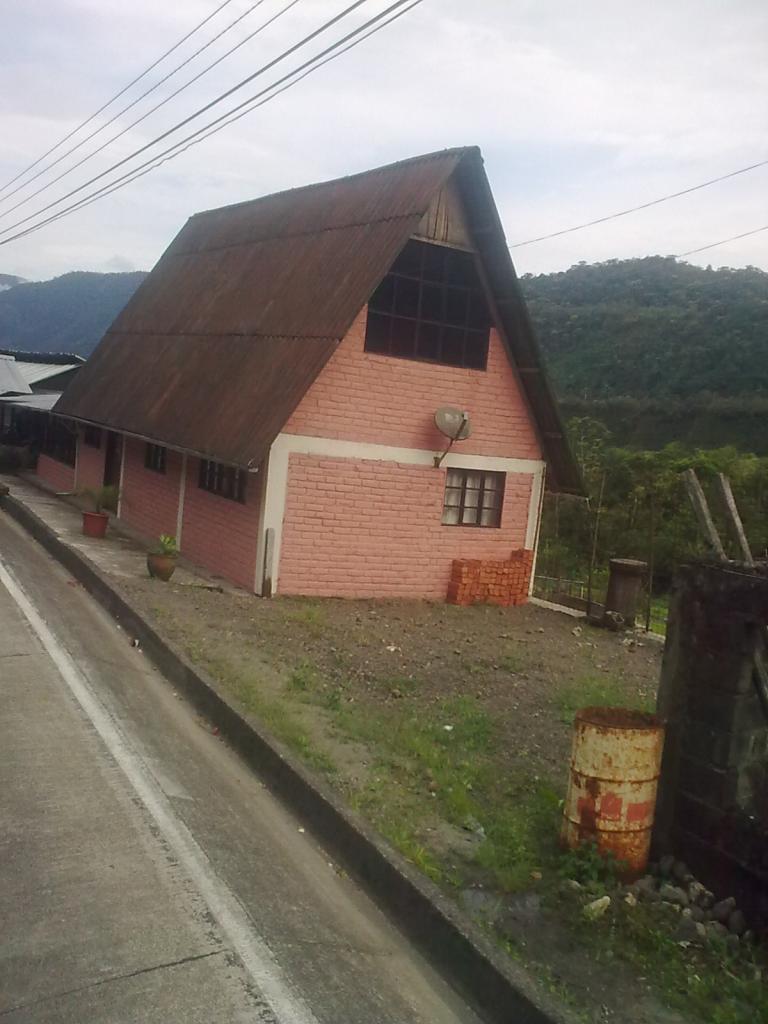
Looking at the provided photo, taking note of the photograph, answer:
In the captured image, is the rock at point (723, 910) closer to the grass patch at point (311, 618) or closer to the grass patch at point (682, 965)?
the grass patch at point (682, 965)

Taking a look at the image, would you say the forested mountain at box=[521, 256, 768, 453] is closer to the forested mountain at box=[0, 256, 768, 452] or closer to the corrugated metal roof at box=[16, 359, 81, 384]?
the forested mountain at box=[0, 256, 768, 452]

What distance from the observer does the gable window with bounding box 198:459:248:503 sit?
15586 millimetres

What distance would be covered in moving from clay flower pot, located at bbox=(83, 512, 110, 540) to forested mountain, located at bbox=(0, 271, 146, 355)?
332 feet

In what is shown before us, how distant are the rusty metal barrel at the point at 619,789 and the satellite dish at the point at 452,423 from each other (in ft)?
33.0

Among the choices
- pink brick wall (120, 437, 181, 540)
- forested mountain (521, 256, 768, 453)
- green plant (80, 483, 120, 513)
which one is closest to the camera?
pink brick wall (120, 437, 181, 540)

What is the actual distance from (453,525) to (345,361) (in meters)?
3.39

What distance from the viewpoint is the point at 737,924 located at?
5.20m

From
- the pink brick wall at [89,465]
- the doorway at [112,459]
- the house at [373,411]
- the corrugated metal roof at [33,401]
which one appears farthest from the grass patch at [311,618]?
the corrugated metal roof at [33,401]

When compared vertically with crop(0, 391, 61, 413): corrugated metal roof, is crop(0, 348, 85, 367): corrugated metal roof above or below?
above

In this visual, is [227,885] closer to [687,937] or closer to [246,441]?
[687,937]

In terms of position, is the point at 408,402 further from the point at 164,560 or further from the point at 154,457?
the point at 154,457

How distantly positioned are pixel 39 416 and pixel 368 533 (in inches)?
757

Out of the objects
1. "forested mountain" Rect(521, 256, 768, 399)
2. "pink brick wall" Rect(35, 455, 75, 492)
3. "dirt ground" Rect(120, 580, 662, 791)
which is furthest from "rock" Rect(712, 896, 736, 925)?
"forested mountain" Rect(521, 256, 768, 399)

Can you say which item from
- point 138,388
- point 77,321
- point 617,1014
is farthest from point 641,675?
point 77,321
